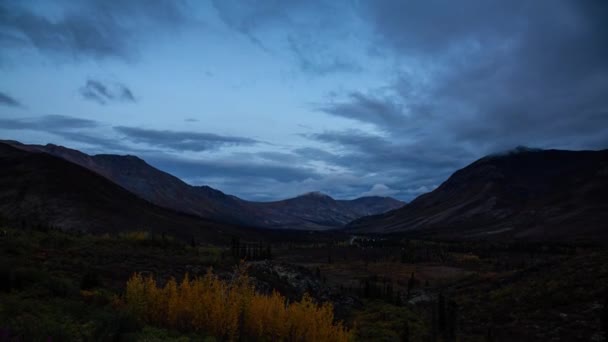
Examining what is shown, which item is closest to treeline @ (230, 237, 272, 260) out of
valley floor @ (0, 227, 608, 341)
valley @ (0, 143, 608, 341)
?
valley @ (0, 143, 608, 341)

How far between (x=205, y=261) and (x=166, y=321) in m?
18.3

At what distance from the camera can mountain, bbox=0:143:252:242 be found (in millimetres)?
82000

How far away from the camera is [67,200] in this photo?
8869 centimetres

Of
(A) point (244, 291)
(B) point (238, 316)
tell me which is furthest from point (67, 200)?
(B) point (238, 316)

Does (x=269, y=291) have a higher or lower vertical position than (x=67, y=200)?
lower

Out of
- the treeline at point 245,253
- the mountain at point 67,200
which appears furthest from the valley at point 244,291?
the mountain at point 67,200

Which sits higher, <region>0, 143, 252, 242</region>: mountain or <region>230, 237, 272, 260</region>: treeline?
<region>0, 143, 252, 242</region>: mountain

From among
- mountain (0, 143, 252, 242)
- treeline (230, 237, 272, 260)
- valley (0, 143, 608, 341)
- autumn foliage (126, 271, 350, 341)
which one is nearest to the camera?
autumn foliage (126, 271, 350, 341)

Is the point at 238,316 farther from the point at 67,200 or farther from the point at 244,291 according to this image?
the point at 67,200

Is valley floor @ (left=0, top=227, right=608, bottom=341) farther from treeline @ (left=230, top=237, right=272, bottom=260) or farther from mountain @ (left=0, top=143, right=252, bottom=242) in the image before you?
mountain @ (left=0, top=143, right=252, bottom=242)

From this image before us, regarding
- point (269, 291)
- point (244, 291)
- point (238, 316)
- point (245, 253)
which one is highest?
point (244, 291)

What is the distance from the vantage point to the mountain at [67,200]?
3228 inches

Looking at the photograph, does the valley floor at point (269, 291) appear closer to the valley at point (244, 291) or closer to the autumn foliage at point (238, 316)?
the valley at point (244, 291)

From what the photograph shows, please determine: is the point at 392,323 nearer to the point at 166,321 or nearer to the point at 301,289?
the point at 301,289
